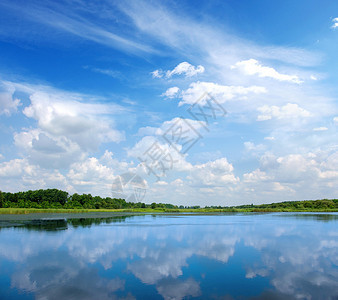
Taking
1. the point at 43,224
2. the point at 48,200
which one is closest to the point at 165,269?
the point at 43,224

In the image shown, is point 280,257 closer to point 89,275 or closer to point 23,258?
point 89,275

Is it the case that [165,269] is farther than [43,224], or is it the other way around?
[43,224]

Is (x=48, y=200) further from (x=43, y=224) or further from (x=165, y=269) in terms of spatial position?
(x=165, y=269)

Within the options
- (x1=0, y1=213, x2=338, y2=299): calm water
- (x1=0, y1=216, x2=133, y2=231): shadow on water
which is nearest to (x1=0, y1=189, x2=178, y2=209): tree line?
(x1=0, y1=216, x2=133, y2=231): shadow on water

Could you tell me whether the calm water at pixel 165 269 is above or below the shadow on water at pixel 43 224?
above

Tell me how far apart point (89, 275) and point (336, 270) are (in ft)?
51.2

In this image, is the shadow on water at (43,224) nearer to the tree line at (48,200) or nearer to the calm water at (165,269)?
the calm water at (165,269)

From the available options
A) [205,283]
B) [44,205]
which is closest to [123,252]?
[205,283]

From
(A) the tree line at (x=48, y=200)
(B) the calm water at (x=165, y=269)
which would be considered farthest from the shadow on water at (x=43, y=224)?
(A) the tree line at (x=48, y=200)

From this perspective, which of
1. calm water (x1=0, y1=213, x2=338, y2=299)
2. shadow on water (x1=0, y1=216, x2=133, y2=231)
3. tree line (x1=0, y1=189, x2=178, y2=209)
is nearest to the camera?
calm water (x1=0, y1=213, x2=338, y2=299)

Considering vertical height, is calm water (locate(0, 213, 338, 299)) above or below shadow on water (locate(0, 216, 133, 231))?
above

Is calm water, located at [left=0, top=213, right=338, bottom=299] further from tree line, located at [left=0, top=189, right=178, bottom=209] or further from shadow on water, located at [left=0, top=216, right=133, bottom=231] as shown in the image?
tree line, located at [left=0, top=189, right=178, bottom=209]

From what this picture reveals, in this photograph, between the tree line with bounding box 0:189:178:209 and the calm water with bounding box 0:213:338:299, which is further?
the tree line with bounding box 0:189:178:209

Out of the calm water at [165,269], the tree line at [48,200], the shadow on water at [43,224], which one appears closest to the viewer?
the calm water at [165,269]
